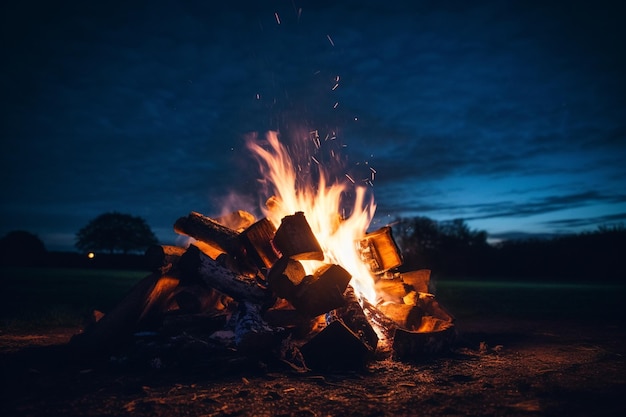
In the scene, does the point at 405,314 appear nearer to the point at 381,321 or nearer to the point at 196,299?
the point at 381,321

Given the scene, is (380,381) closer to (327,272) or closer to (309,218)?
(327,272)

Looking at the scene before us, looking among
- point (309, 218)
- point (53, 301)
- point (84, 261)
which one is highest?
point (84, 261)

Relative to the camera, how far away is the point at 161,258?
547cm

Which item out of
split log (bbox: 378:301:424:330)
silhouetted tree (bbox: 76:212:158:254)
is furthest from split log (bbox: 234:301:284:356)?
silhouetted tree (bbox: 76:212:158:254)

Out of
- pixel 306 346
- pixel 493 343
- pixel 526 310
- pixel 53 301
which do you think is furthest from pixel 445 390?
pixel 53 301

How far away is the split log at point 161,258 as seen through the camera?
543 centimetres

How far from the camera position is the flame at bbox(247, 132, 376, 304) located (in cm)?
656

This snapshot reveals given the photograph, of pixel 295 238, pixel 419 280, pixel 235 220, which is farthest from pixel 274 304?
pixel 419 280

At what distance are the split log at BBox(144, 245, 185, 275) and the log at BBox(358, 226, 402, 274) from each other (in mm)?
3013

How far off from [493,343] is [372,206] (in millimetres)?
2813

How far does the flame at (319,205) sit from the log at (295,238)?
3.49ft

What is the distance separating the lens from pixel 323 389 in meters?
3.50

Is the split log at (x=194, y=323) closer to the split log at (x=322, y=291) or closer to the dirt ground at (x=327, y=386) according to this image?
the dirt ground at (x=327, y=386)

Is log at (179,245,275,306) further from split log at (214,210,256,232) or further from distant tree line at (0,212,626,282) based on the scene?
distant tree line at (0,212,626,282)
